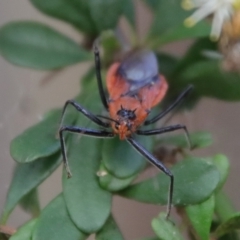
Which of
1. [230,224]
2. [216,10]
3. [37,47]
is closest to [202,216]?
[230,224]

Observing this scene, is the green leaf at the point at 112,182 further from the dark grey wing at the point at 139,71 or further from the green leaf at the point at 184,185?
the dark grey wing at the point at 139,71

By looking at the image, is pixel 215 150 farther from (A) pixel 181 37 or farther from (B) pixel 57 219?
(B) pixel 57 219

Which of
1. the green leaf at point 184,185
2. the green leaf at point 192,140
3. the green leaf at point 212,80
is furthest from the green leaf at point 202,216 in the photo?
the green leaf at point 212,80

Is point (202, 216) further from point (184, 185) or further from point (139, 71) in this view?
point (139, 71)

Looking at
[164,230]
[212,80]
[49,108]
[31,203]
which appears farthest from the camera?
[49,108]

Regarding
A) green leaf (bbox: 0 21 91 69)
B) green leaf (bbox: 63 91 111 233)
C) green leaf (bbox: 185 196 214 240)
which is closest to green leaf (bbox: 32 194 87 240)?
green leaf (bbox: 63 91 111 233)
